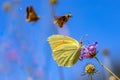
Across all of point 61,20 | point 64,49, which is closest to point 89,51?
point 64,49

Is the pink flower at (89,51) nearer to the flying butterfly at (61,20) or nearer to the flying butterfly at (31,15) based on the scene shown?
the flying butterfly at (61,20)

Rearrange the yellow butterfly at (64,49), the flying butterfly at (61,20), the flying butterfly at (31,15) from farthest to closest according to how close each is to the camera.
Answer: the flying butterfly at (31,15)
the flying butterfly at (61,20)
the yellow butterfly at (64,49)

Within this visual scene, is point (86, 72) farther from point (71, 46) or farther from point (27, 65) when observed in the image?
point (27, 65)

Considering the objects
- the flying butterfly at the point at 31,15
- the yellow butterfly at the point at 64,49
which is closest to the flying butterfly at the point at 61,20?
the flying butterfly at the point at 31,15

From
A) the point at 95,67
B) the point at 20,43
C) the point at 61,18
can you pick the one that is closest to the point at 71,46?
the point at 95,67

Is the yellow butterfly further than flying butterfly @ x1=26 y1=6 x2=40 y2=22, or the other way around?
flying butterfly @ x1=26 y1=6 x2=40 y2=22

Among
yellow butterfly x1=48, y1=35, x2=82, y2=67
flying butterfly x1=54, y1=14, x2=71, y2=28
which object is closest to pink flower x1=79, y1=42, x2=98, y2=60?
yellow butterfly x1=48, y1=35, x2=82, y2=67

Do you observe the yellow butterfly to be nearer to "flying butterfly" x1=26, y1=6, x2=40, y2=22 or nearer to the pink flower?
the pink flower

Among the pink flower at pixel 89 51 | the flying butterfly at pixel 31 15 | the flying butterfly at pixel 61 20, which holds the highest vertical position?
the flying butterfly at pixel 31 15
